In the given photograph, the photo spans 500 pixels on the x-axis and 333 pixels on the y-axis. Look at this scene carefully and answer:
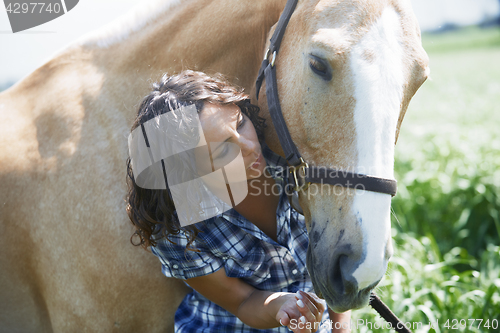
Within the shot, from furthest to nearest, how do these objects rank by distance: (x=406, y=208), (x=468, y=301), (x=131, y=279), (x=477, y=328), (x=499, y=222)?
(x=406, y=208) → (x=499, y=222) → (x=468, y=301) → (x=477, y=328) → (x=131, y=279)

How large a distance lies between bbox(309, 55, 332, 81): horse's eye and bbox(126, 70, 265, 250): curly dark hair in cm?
32

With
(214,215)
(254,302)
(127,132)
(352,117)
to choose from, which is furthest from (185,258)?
A: (352,117)

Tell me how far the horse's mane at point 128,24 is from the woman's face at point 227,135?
843mm

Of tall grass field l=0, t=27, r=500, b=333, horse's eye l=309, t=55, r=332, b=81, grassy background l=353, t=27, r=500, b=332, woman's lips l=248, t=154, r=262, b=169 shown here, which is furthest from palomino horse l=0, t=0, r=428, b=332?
grassy background l=353, t=27, r=500, b=332

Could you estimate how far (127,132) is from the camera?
1.93m

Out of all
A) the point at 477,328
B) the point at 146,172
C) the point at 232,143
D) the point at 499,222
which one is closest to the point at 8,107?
the point at 146,172

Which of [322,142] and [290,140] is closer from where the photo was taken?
[322,142]

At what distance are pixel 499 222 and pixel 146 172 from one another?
412 cm

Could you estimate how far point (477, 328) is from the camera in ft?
8.95

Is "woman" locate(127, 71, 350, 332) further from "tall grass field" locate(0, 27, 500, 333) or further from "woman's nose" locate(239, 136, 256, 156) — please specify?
"tall grass field" locate(0, 27, 500, 333)

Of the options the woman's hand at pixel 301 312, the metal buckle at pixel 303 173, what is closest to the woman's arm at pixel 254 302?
the woman's hand at pixel 301 312

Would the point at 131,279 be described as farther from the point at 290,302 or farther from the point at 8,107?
the point at 8,107

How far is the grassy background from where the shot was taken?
9.39ft

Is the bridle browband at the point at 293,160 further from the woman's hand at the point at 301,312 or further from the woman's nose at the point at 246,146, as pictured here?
the woman's hand at the point at 301,312
